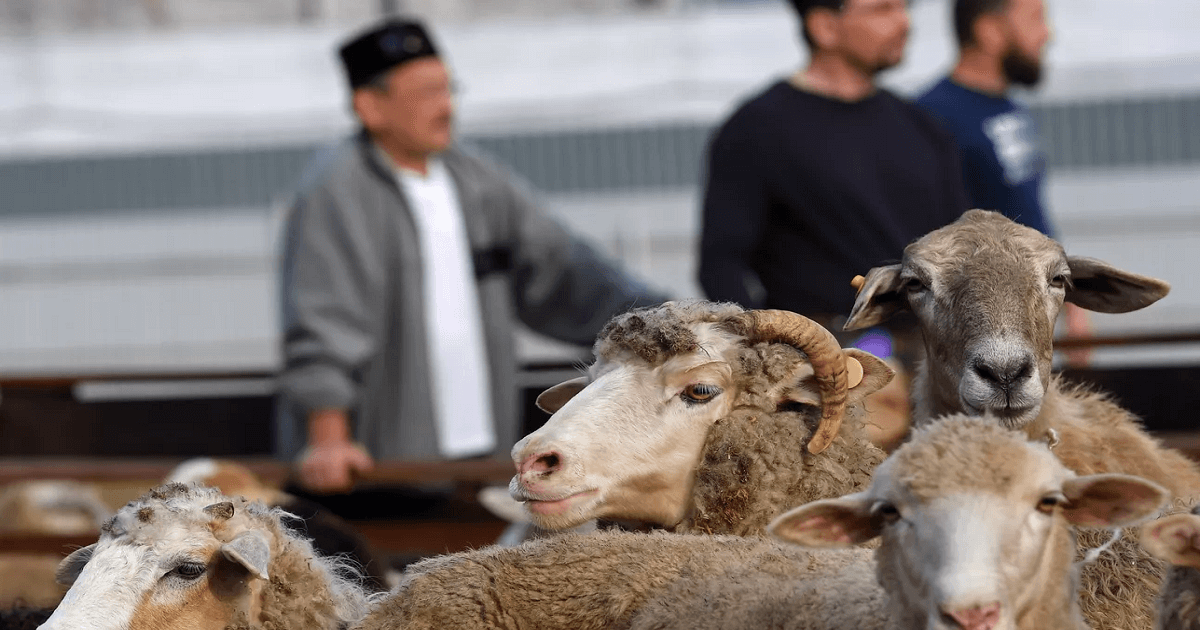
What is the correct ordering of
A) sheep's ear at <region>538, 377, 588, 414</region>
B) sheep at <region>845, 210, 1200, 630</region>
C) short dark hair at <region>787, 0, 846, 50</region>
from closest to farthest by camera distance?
sheep at <region>845, 210, 1200, 630</region>
sheep's ear at <region>538, 377, 588, 414</region>
short dark hair at <region>787, 0, 846, 50</region>

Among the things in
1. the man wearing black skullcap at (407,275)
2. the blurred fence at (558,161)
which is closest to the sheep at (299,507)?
the man wearing black skullcap at (407,275)

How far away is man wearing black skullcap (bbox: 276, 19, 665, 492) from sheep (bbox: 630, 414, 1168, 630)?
4007 millimetres

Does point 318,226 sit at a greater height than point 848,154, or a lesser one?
lesser

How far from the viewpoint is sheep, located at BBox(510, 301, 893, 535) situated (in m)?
3.13

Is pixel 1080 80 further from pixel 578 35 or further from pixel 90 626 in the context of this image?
pixel 90 626

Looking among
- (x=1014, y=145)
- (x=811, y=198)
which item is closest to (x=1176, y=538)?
(x=811, y=198)

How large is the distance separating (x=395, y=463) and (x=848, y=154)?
7.01ft

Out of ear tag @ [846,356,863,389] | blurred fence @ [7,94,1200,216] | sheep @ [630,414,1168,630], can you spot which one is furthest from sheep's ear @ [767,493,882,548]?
blurred fence @ [7,94,1200,216]

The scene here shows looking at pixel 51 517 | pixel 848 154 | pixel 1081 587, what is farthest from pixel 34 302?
pixel 1081 587

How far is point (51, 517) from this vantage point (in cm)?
802

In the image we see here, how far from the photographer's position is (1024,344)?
3.12 metres

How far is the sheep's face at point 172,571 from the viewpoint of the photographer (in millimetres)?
3029

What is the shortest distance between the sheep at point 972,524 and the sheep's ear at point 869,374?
0.94 metres

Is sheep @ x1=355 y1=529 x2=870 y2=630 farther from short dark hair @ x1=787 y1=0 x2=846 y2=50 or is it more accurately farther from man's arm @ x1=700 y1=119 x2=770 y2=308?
short dark hair @ x1=787 y1=0 x2=846 y2=50
